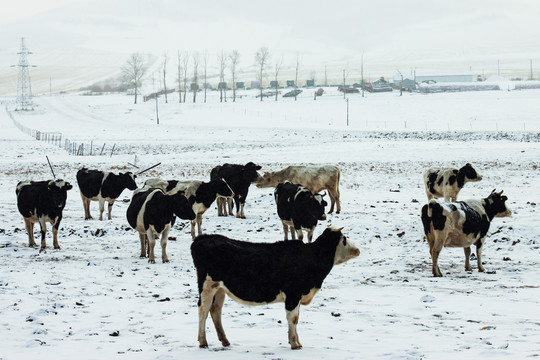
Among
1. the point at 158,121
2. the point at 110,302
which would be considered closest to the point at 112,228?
the point at 110,302

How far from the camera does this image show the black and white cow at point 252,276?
32.2 ft

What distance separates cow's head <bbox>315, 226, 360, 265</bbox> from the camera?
1054cm

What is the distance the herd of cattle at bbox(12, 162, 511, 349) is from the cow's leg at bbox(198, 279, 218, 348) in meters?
0.01

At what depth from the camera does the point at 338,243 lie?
420 inches

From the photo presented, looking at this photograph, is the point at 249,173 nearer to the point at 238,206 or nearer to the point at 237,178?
the point at 237,178

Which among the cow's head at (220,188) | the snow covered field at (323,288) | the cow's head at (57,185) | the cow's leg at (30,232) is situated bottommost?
the snow covered field at (323,288)

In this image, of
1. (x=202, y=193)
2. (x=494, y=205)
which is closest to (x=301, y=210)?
(x=202, y=193)

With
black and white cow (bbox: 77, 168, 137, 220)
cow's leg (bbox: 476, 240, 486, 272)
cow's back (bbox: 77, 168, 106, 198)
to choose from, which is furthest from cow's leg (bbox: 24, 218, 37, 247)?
cow's leg (bbox: 476, 240, 486, 272)

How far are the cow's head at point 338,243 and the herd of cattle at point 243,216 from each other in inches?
0.6

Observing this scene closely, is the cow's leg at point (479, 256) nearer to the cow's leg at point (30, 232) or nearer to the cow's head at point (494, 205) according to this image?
the cow's head at point (494, 205)

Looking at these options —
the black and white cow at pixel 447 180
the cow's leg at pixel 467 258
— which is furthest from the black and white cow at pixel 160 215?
the black and white cow at pixel 447 180

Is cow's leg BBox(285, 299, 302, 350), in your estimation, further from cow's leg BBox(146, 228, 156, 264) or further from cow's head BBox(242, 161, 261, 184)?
cow's head BBox(242, 161, 261, 184)

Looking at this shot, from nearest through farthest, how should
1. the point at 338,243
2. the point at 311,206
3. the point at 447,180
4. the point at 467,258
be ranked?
the point at 338,243 < the point at 467,258 < the point at 311,206 < the point at 447,180

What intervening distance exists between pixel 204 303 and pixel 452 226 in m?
7.42
